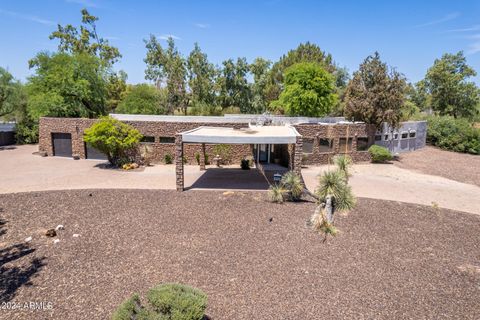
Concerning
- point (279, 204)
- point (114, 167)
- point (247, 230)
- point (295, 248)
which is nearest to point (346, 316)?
point (295, 248)

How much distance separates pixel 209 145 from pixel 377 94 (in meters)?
14.5

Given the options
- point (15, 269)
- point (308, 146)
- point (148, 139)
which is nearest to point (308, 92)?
point (308, 146)

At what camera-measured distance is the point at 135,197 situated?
14.0 meters

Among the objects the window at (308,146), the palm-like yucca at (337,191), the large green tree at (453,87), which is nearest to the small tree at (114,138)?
the window at (308,146)

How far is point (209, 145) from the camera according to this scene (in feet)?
74.0

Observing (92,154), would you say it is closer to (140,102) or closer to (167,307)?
(140,102)

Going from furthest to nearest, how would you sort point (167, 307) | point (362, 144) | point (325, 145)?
point (362, 144)
point (325, 145)
point (167, 307)

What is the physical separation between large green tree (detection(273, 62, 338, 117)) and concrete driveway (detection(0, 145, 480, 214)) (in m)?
11.0

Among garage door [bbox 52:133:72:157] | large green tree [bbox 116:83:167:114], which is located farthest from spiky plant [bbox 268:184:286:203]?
large green tree [bbox 116:83:167:114]

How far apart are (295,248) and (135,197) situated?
333 inches

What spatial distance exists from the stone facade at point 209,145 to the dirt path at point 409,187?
6.14ft

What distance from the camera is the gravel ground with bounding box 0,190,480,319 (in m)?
6.53

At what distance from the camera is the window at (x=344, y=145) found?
2369 centimetres

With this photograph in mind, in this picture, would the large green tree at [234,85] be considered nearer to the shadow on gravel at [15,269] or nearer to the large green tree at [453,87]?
the large green tree at [453,87]
